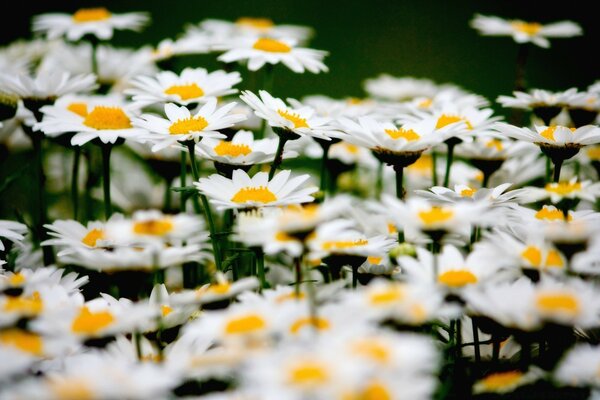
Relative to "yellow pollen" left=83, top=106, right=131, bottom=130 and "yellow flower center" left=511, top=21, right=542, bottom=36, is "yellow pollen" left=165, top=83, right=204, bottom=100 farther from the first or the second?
→ "yellow flower center" left=511, top=21, right=542, bottom=36

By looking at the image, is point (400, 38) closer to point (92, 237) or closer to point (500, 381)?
point (92, 237)

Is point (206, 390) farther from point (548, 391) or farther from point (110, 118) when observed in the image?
point (110, 118)

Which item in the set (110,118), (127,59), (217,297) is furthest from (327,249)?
(127,59)

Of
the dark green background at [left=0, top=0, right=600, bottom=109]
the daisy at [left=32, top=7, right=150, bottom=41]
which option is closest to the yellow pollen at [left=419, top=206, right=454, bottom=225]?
the daisy at [left=32, top=7, right=150, bottom=41]

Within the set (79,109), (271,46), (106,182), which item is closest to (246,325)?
(106,182)

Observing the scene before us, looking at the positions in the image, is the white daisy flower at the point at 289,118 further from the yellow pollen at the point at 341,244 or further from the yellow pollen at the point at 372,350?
the yellow pollen at the point at 372,350

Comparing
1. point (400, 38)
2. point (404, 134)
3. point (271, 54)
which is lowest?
point (404, 134)
